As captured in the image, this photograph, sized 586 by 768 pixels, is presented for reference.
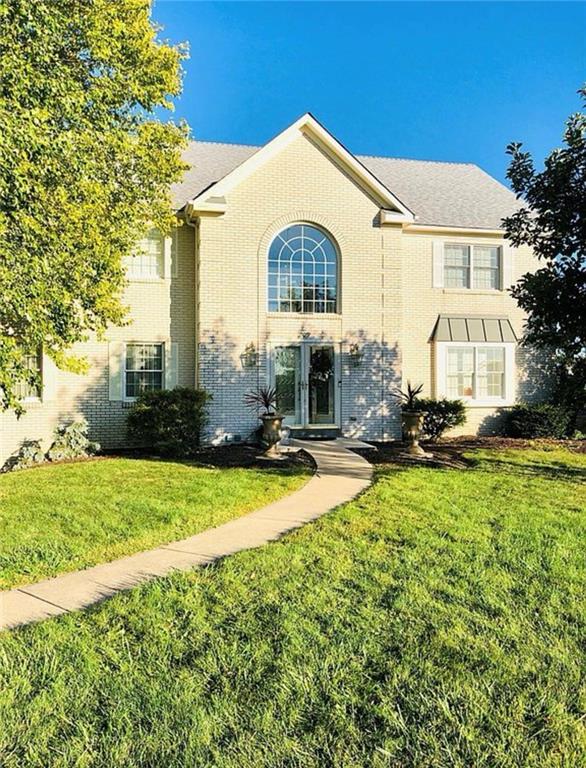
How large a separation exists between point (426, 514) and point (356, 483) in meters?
2.26

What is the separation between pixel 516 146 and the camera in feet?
30.3

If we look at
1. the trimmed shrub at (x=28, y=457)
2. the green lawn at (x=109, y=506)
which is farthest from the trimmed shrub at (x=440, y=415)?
the trimmed shrub at (x=28, y=457)

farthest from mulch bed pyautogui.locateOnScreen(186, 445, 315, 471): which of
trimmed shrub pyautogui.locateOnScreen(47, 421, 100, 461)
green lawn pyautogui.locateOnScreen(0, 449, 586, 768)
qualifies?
green lawn pyautogui.locateOnScreen(0, 449, 586, 768)

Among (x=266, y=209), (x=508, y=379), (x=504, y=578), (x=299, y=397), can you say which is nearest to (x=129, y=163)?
(x=266, y=209)

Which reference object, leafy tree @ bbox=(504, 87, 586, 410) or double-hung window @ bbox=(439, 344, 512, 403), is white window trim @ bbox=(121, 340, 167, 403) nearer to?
double-hung window @ bbox=(439, 344, 512, 403)

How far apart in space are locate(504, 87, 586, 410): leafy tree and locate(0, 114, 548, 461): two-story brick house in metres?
6.34

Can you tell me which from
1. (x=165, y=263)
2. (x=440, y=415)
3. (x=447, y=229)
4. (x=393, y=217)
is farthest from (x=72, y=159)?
(x=447, y=229)

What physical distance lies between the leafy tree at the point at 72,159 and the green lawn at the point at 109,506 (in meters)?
1.62

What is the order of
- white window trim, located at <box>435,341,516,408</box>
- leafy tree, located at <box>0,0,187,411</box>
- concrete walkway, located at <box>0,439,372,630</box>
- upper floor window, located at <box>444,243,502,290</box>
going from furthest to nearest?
upper floor window, located at <box>444,243,502,290</box> < white window trim, located at <box>435,341,516,408</box> < leafy tree, located at <box>0,0,187,411</box> < concrete walkway, located at <box>0,439,372,630</box>

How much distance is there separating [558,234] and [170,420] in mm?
9372

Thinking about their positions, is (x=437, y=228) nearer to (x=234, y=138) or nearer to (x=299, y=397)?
(x=299, y=397)

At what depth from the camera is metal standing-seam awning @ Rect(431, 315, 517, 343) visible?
1689cm

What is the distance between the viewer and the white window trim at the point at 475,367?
16891 millimetres

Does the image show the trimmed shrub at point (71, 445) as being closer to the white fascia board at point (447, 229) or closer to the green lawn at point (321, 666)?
the green lawn at point (321, 666)
